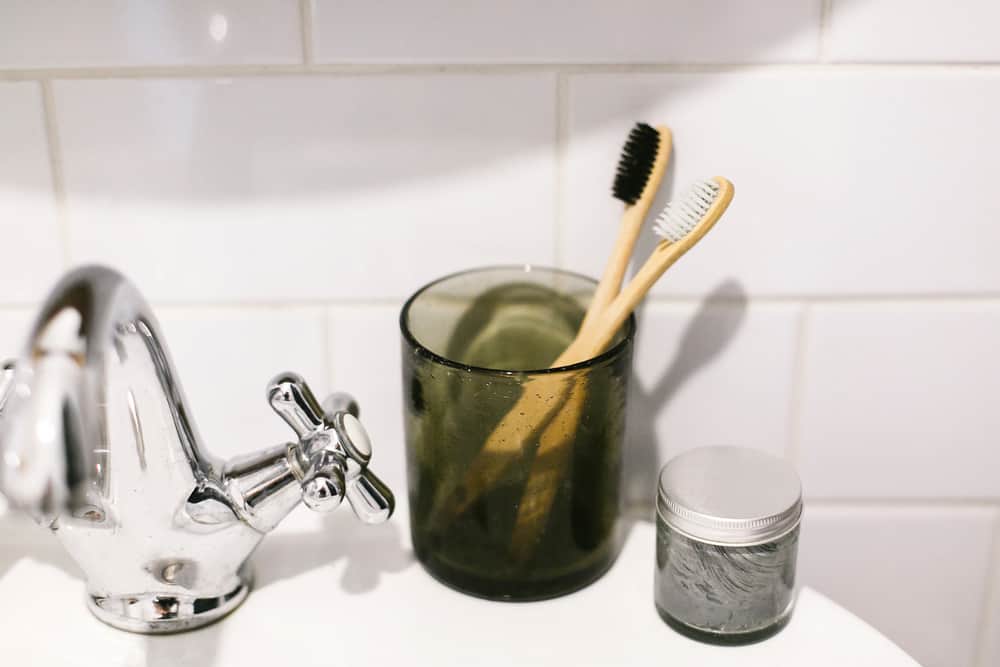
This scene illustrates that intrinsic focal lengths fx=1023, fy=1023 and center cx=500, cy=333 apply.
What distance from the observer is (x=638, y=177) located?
498 millimetres

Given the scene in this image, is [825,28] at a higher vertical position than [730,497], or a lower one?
higher

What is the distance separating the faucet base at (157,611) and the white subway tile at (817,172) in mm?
248

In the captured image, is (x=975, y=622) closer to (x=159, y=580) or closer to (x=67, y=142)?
(x=159, y=580)

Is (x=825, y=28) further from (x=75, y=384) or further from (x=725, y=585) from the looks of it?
(x=75, y=384)

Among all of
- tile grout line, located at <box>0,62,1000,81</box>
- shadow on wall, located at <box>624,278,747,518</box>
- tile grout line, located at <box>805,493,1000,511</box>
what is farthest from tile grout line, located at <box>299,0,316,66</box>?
tile grout line, located at <box>805,493,1000,511</box>

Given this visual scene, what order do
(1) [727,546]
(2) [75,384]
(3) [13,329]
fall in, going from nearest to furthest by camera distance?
(2) [75,384]
(1) [727,546]
(3) [13,329]

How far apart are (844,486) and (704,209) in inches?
9.2

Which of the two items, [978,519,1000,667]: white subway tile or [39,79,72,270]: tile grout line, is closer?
[39,79,72,270]: tile grout line

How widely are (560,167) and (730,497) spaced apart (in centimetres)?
18

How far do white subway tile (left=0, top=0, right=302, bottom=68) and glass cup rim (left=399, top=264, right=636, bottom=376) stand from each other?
0.43ft

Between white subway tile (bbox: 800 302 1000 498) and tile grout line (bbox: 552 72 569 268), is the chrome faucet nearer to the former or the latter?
tile grout line (bbox: 552 72 569 268)

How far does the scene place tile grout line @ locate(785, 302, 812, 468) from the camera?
0.55 meters

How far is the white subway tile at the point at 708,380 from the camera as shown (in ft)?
1.80

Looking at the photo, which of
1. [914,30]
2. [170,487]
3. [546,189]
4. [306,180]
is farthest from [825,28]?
[170,487]
